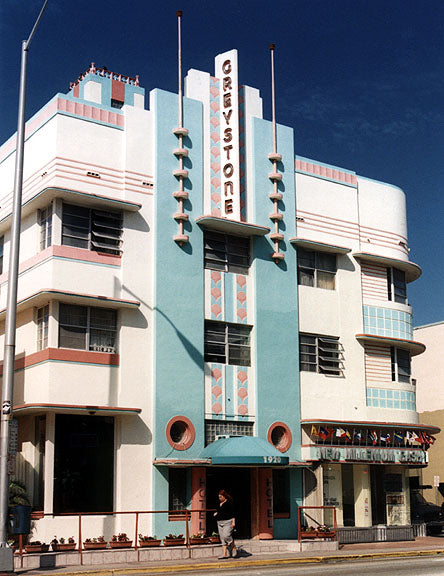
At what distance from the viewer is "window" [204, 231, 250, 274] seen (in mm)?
31188

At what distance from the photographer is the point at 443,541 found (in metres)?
32.1

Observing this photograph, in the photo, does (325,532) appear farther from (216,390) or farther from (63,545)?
(63,545)

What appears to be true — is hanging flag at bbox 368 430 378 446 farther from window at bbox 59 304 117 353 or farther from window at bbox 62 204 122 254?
window at bbox 62 204 122 254

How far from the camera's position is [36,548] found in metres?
23.3

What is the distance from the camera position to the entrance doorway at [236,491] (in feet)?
98.6

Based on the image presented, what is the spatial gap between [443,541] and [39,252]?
18.1 m

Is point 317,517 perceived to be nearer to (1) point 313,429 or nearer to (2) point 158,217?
(1) point 313,429

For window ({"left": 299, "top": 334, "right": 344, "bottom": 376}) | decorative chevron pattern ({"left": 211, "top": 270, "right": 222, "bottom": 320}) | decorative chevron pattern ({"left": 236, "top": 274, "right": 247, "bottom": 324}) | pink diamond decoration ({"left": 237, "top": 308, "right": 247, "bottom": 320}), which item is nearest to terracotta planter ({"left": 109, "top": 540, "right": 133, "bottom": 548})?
decorative chevron pattern ({"left": 211, "top": 270, "right": 222, "bottom": 320})

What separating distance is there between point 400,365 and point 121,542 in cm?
1511

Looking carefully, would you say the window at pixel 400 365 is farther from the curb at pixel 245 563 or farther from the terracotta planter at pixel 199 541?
the terracotta planter at pixel 199 541

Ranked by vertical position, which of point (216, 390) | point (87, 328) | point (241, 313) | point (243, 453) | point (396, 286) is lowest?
point (243, 453)

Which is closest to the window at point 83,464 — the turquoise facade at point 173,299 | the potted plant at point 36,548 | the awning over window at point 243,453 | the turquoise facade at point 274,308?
the turquoise facade at point 173,299

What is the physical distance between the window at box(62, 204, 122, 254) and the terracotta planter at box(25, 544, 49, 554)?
9.54m

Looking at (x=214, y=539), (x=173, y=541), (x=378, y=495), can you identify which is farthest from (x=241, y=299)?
(x=378, y=495)
